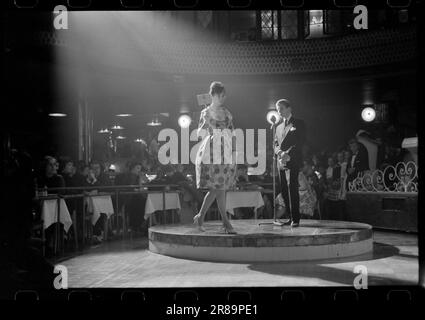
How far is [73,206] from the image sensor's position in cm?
769

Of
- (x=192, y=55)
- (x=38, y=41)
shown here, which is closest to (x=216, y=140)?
(x=38, y=41)

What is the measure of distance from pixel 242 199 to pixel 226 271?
3.80m

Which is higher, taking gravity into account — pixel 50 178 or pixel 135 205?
pixel 50 178

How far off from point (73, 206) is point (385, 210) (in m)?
5.21

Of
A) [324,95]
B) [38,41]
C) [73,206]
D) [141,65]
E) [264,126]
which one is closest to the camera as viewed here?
[73,206]

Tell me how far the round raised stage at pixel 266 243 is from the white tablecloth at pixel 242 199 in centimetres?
225

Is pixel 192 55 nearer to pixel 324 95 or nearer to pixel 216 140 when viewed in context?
pixel 324 95

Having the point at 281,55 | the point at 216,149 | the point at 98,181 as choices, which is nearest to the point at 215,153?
the point at 216,149

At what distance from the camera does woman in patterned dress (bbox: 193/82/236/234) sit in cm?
611

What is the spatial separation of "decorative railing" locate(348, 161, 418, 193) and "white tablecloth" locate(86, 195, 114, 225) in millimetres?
4442

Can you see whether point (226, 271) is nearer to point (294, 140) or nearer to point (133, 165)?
point (294, 140)

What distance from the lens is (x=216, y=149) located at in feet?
20.2

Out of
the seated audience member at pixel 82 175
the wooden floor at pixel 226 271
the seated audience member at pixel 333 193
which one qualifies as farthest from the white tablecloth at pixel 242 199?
the wooden floor at pixel 226 271

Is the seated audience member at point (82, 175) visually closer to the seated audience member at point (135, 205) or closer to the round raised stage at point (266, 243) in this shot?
the seated audience member at point (135, 205)
